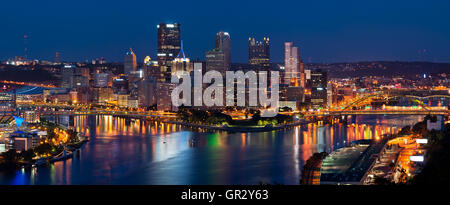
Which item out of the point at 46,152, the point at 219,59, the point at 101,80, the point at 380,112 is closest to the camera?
the point at 46,152

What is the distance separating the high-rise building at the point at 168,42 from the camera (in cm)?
2742

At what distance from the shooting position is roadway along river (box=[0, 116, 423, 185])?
7.11m

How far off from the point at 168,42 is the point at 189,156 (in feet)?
63.1

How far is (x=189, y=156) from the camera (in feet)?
29.6

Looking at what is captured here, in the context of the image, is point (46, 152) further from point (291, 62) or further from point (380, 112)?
point (291, 62)

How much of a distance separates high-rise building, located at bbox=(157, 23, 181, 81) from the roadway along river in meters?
13.7

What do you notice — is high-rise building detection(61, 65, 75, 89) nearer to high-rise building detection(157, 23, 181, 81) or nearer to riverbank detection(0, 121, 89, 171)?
high-rise building detection(157, 23, 181, 81)

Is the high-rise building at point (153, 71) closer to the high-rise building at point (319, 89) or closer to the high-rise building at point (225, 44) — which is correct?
the high-rise building at point (225, 44)

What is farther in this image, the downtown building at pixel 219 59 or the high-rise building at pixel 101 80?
the high-rise building at pixel 101 80

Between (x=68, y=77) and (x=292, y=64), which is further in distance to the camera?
(x=68, y=77)

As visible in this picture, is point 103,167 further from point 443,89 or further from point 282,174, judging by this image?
point 443,89

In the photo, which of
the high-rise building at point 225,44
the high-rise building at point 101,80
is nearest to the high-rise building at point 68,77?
the high-rise building at point 101,80

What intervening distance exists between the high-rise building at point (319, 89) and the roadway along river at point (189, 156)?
802 cm

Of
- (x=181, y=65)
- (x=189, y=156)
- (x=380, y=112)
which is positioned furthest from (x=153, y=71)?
(x=189, y=156)
